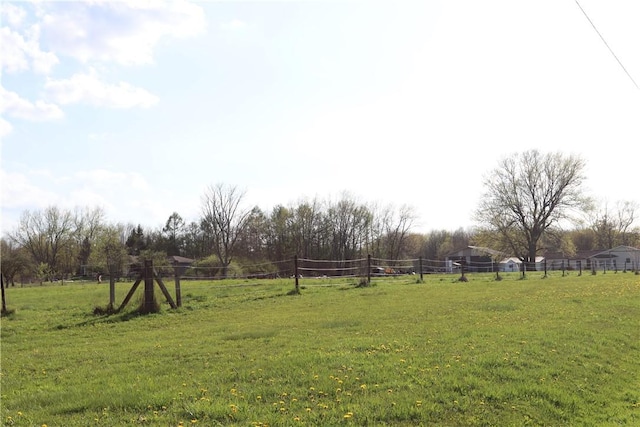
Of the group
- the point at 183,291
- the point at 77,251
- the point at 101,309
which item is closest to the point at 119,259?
the point at 77,251

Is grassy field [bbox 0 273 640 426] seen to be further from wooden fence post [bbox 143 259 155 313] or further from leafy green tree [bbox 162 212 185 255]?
leafy green tree [bbox 162 212 185 255]

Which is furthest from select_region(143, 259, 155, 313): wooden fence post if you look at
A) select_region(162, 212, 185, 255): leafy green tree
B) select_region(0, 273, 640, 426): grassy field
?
select_region(162, 212, 185, 255): leafy green tree

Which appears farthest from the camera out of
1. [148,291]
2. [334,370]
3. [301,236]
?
[301,236]

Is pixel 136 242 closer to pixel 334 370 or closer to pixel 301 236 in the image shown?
pixel 301 236

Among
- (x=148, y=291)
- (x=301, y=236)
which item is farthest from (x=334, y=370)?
(x=301, y=236)

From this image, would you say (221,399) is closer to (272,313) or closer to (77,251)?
(272,313)

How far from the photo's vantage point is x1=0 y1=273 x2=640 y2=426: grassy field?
528 centimetres

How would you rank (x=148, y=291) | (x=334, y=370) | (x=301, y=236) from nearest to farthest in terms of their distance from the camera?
1. (x=334, y=370)
2. (x=148, y=291)
3. (x=301, y=236)

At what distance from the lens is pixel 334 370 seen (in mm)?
6840

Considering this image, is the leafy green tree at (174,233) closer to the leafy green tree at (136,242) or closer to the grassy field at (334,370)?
the leafy green tree at (136,242)

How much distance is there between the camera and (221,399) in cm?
562

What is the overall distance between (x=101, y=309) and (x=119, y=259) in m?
66.3

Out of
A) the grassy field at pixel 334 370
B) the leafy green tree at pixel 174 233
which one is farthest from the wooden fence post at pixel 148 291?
the leafy green tree at pixel 174 233

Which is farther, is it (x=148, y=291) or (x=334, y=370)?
(x=148, y=291)
